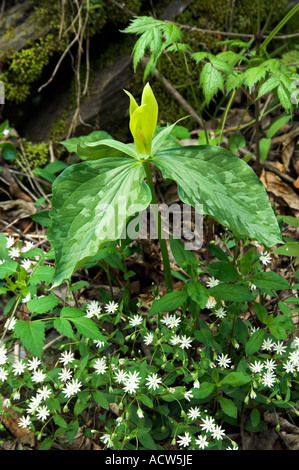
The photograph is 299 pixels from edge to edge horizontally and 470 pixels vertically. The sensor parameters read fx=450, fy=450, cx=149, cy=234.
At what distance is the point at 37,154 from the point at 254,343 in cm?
203

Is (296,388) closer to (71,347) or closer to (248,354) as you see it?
(248,354)

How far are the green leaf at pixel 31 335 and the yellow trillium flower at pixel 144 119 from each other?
76 centimetres

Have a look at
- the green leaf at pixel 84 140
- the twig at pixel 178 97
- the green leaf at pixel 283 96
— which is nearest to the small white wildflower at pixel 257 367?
the green leaf at pixel 283 96

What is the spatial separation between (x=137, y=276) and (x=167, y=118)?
4.03 ft

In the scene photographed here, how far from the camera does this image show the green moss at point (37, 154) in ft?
9.81

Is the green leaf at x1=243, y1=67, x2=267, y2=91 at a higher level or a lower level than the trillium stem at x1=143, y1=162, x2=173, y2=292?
higher

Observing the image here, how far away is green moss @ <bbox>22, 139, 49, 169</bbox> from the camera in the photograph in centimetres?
299

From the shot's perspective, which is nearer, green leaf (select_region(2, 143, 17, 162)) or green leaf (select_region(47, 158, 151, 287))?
green leaf (select_region(47, 158, 151, 287))

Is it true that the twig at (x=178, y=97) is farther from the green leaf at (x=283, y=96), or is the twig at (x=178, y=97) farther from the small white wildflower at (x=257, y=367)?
the small white wildflower at (x=257, y=367)

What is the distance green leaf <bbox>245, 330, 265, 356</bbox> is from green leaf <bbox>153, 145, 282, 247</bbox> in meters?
0.35

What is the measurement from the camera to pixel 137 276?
7.84 feet

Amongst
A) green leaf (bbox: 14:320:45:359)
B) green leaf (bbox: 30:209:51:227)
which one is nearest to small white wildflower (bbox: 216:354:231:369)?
green leaf (bbox: 14:320:45:359)

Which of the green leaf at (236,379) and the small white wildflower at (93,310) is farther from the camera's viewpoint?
the small white wildflower at (93,310)

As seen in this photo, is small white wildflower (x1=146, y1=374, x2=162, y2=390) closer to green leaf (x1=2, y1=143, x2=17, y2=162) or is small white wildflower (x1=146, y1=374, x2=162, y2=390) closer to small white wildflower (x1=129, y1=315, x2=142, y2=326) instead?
small white wildflower (x1=129, y1=315, x2=142, y2=326)
